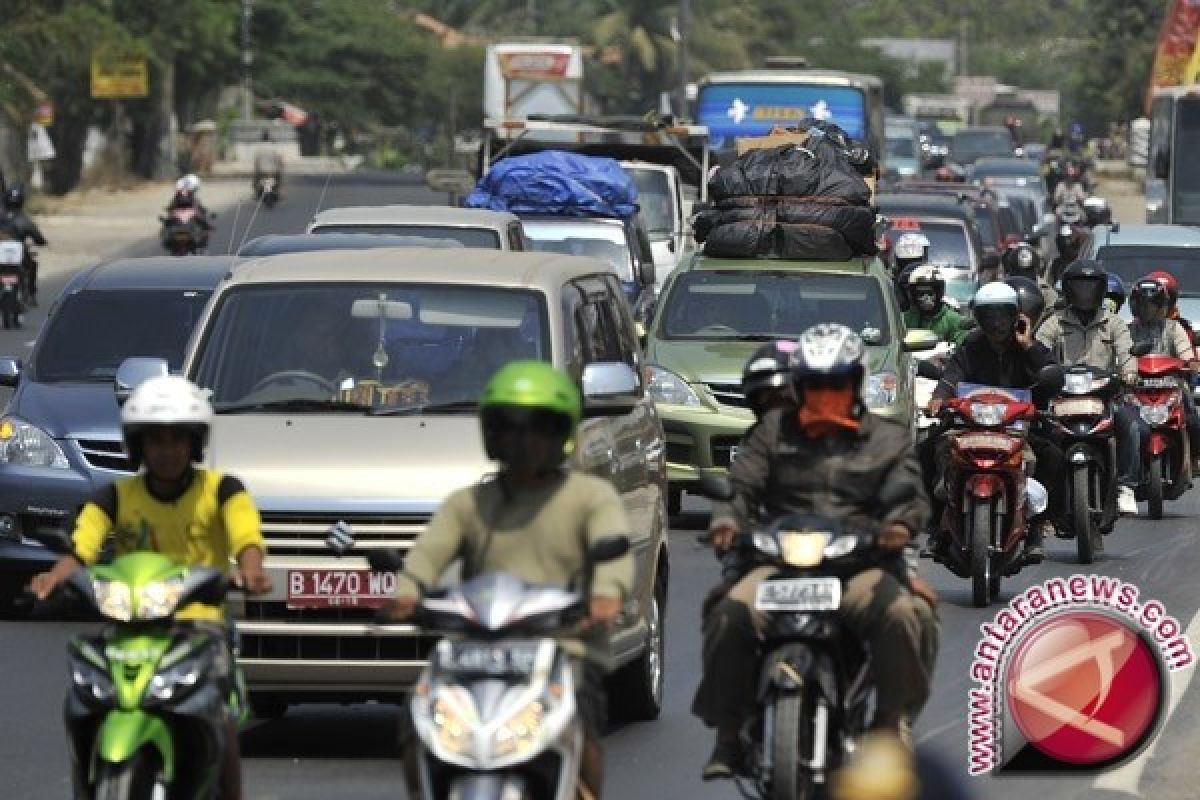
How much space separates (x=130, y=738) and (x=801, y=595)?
1.97 meters

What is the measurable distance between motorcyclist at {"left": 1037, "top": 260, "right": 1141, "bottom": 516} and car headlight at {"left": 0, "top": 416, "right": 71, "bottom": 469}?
6.28m

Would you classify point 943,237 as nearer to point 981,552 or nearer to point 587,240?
point 587,240

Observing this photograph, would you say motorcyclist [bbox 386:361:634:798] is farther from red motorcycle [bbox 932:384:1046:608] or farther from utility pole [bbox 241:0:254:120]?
utility pole [bbox 241:0:254:120]

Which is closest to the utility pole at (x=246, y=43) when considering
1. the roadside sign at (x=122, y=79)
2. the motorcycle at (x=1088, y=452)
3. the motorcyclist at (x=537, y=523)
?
the roadside sign at (x=122, y=79)

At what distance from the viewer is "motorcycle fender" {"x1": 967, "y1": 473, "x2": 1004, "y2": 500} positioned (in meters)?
14.8

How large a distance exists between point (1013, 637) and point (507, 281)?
232 centimetres

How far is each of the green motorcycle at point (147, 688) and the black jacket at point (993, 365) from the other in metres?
7.94

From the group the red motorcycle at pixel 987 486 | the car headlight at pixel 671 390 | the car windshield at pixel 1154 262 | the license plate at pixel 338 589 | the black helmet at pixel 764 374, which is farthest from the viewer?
the car windshield at pixel 1154 262

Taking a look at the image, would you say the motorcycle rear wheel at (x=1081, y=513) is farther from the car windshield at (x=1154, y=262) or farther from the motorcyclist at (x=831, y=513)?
the car windshield at (x=1154, y=262)

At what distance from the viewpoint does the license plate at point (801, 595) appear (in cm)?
849

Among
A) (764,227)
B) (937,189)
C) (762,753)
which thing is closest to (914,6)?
(937,189)

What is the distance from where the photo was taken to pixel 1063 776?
398 inches

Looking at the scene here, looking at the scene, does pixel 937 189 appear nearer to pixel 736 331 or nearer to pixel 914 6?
pixel 736 331

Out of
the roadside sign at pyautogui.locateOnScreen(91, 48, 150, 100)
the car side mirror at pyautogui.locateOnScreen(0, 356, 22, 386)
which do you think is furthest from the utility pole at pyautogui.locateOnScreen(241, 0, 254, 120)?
the car side mirror at pyautogui.locateOnScreen(0, 356, 22, 386)
